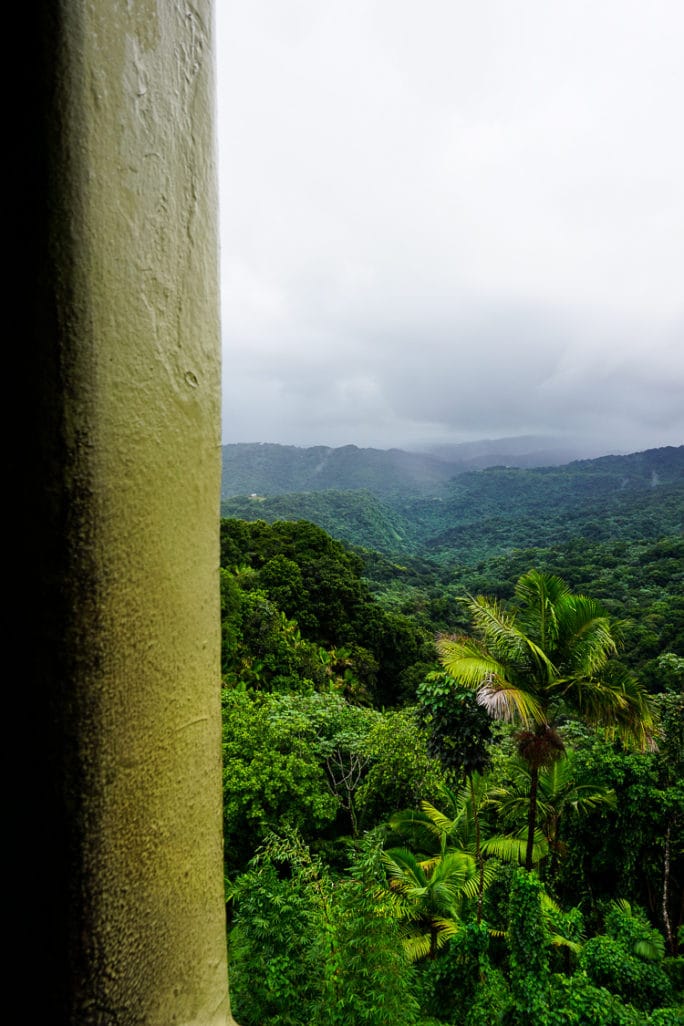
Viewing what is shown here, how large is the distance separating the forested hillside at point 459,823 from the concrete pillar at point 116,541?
18.1ft

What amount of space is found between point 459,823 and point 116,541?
11.6 meters

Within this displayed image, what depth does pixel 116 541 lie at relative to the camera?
629 millimetres

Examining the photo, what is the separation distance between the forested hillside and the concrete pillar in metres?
5.51

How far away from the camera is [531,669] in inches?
332

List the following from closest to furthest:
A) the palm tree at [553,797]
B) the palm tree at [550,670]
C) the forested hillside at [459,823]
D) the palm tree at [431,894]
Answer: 1. the forested hillside at [459,823]
2. the palm tree at [550,670]
3. the palm tree at [431,894]
4. the palm tree at [553,797]

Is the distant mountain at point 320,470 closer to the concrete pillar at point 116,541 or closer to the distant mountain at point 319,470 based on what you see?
the distant mountain at point 319,470

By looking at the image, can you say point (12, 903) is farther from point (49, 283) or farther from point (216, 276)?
point (216, 276)

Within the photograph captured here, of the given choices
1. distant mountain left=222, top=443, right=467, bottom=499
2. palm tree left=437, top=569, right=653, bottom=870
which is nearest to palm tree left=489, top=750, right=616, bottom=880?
palm tree left=437, top=569, right=653, bottom=870

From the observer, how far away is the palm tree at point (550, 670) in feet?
26.1

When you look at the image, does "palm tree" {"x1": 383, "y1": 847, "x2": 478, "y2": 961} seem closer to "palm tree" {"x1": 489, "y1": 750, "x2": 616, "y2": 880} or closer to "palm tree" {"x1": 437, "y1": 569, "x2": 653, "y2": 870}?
"palm tree" {"x1": 437, "y1": 569, "x2": 653, "y2": 870}

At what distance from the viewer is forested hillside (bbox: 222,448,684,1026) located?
516 cm

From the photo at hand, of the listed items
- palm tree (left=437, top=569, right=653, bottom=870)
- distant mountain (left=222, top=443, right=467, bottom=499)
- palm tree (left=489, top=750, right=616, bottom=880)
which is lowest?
palm tree (left=489, top=750, right=616, bottom=880)

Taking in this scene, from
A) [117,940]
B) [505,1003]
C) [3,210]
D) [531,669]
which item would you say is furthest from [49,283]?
[531,669]

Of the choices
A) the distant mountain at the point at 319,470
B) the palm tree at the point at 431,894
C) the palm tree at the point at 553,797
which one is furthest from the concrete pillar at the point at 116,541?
the distant mountain at the point at 319,470
